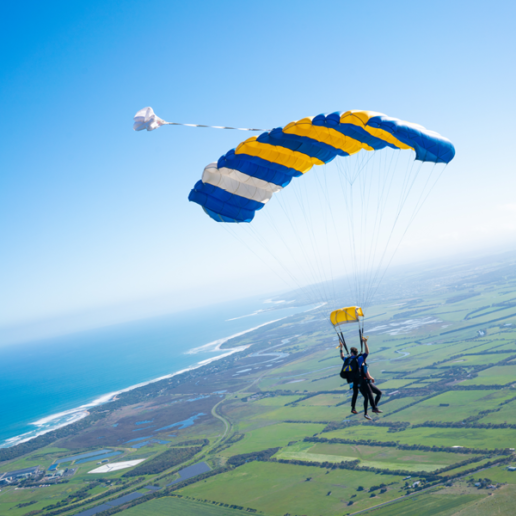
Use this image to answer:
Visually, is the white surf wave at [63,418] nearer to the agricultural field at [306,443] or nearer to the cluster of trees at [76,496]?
the agricultural field at [306,443]

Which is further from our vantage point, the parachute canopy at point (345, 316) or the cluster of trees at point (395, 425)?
the cluster of trees at point (395, 425)

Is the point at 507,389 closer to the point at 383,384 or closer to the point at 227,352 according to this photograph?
the point at 383,384

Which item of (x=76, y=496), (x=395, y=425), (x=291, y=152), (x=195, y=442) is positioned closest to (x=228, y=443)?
(x=195, y=442)

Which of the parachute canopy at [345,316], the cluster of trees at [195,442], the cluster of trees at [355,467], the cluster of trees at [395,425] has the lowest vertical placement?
the cluster of trees at [395,425]

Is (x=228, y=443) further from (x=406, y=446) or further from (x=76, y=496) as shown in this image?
(x=406, y=446)

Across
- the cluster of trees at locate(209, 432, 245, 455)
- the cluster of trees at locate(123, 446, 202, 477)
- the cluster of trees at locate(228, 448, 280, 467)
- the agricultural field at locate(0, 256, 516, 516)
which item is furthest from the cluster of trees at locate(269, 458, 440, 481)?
the cluster of trees at locate(123, 446, 202, 477)

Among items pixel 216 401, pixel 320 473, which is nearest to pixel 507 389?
pixel 320 473

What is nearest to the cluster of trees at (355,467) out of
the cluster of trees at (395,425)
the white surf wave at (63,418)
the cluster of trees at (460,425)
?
the cluster of trees at (395,425)
